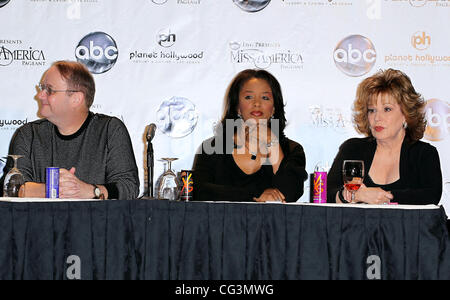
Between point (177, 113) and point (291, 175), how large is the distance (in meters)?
1.03

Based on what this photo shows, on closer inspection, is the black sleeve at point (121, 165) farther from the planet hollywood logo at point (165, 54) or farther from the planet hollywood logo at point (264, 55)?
the planet hollywood logo at point (264, 55)

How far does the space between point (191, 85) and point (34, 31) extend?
4.02ft

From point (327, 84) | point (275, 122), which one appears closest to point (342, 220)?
point (275, 122)

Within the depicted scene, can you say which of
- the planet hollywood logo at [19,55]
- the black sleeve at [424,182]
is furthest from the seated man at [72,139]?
the black sleeve at [424,182]

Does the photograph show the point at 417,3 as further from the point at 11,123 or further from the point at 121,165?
the point at 11,123

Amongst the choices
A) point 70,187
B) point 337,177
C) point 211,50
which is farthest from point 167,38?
point 70,187

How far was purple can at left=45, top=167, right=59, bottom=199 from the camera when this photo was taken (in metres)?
2.42

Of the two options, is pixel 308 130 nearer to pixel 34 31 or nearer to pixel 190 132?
pixel 190 132

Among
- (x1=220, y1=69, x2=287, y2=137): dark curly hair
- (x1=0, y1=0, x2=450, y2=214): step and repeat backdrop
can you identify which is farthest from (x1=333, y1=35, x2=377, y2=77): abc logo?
(x1=220, y1=69, x2=287, y2=137): dark curly hair

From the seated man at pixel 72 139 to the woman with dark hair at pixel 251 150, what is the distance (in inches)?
21.6

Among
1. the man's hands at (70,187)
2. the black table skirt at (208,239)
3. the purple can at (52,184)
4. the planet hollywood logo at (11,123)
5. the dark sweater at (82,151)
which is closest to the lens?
the black table skirt at (208,239)

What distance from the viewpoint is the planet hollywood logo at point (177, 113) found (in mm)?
4051

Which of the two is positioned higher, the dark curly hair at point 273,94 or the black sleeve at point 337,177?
the dark curly hair at point 273,94

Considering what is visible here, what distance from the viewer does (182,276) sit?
6.77 feet
